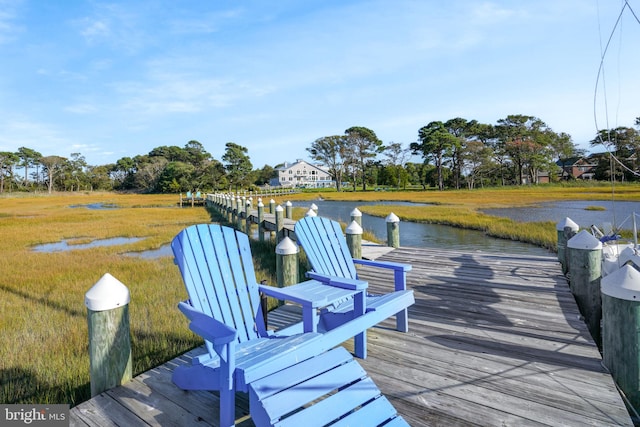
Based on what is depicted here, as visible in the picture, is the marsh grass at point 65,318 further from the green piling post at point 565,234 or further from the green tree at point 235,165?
the green tree at point 235,165

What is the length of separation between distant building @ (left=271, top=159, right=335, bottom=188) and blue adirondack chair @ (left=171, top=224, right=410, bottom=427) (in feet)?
211

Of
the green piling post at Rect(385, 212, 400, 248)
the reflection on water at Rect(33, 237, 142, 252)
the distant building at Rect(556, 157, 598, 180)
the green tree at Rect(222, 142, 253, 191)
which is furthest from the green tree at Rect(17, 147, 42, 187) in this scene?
the distant building at Rect(556, 157, 598, 180)

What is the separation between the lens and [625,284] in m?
2.05

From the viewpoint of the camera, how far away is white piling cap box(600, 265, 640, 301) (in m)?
2.02

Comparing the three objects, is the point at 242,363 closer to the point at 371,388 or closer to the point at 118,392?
the point at 371,388

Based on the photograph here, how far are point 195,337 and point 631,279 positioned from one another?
351 cm

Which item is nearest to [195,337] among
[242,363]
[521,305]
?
[242,363]

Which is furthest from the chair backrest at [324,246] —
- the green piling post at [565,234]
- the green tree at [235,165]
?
the green tree at [235,165]

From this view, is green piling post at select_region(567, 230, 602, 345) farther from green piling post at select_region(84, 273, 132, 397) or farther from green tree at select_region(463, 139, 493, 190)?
green tree at select_region(463, 139, 493, 190)

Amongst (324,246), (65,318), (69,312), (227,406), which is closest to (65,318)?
(65,318)

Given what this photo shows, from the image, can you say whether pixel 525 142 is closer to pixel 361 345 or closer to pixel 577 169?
pixel 577 169

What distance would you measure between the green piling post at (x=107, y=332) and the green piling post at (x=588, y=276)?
4.00 metres

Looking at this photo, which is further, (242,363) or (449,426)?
(449,426)

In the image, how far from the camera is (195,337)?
11.5 ft
